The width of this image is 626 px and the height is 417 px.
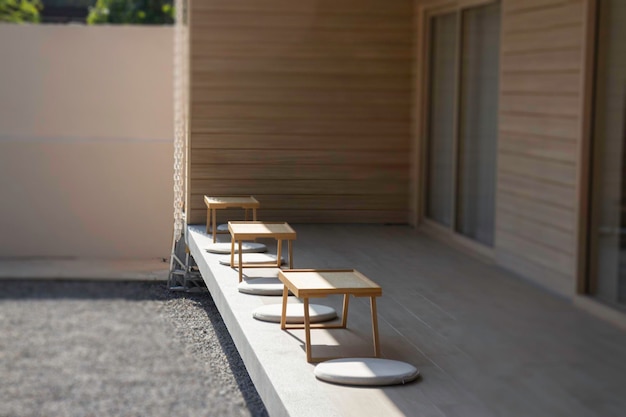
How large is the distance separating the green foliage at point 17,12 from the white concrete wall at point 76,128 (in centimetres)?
896

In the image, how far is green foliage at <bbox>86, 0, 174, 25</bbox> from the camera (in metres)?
18.7

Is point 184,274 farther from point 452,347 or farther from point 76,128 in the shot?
point 76,128

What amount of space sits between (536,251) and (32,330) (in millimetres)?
7721

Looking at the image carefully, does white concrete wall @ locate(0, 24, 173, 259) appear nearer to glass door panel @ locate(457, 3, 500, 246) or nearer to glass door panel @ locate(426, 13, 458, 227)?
glass door panel @ locate(426, 13, 458, 227)

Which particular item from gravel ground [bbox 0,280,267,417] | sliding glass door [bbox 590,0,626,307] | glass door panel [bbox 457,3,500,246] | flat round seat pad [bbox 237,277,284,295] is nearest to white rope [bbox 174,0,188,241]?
gravel ground [bbox 0,280,267,417]

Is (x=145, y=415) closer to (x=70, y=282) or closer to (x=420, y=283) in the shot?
(x=70, y=282)

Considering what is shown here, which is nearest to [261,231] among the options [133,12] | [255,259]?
[255,259]

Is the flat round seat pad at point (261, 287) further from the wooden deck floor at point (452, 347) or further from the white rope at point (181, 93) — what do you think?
the white rope at point (181, 93)

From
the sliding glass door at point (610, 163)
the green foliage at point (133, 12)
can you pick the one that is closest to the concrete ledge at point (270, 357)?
the sliding glass door at point (610, 163)

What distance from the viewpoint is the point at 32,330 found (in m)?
11.6

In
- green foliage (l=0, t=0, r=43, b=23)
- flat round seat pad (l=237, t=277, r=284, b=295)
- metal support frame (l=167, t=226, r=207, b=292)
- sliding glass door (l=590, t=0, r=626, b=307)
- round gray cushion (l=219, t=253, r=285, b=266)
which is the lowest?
metal support frame (l=167, t=226, r=207, b=292)

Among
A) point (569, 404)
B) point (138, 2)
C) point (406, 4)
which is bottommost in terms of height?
point (569, 404)

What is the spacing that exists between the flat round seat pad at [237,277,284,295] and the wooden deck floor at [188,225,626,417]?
0.20 feet

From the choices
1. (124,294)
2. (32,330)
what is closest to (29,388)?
(32,330)
